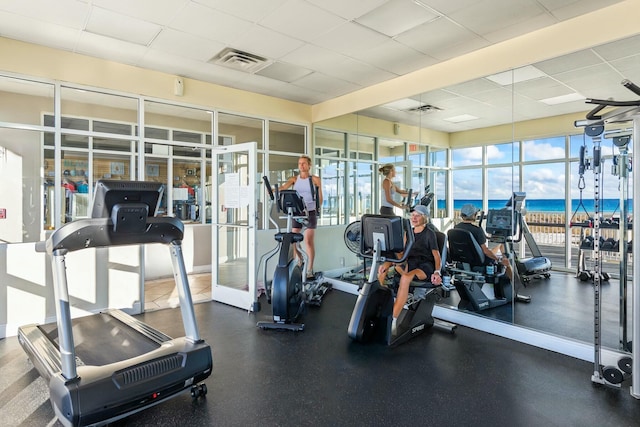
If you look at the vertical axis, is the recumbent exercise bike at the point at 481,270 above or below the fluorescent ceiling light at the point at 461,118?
below

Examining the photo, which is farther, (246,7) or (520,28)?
(520,28)

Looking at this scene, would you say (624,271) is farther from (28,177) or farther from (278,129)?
(28,177)

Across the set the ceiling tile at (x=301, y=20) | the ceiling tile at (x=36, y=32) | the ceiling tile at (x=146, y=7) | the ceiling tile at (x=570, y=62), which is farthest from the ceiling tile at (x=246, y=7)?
the ceiling tile at (x=570, y=62)

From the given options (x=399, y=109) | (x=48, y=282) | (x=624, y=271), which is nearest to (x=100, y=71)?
(x=48, y=282)

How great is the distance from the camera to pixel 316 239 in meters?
6.40

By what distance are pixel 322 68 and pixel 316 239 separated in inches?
112

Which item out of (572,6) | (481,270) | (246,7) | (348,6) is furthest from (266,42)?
(481,270)

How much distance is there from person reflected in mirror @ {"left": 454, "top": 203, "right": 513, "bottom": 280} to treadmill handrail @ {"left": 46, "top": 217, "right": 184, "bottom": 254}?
3250 millimetres

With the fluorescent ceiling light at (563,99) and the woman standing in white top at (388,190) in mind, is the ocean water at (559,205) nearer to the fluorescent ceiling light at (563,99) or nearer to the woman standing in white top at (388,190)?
the fluorescent ceiling light at (563,99)

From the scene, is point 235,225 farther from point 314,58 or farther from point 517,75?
point 517,75

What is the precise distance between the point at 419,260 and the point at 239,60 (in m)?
3.22

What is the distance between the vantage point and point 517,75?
3.84 m

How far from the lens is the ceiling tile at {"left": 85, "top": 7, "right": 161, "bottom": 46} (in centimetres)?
342

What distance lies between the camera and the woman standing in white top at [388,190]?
5.48 meters
